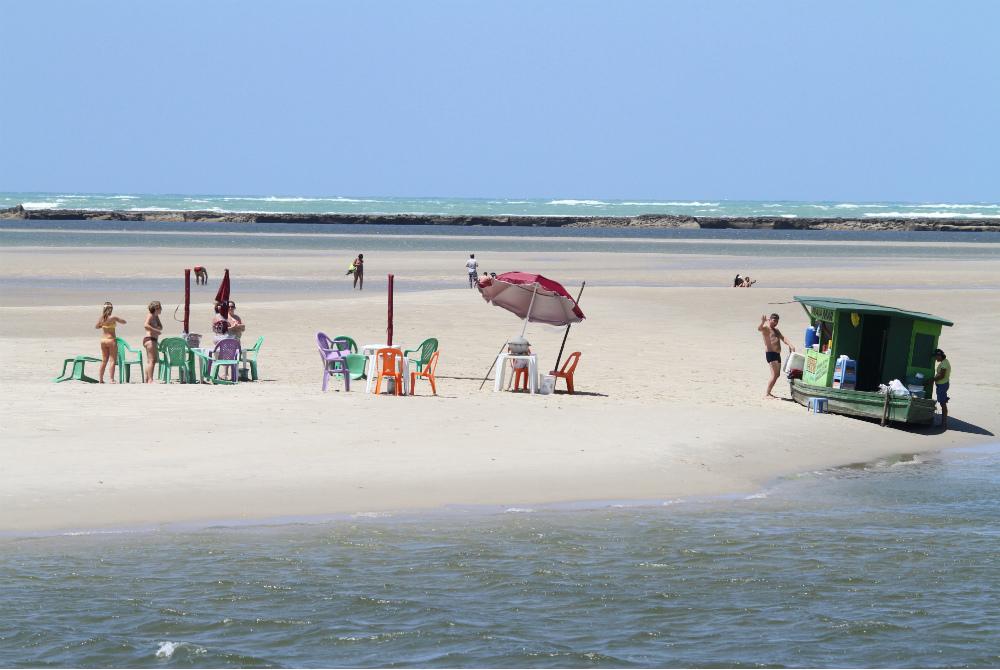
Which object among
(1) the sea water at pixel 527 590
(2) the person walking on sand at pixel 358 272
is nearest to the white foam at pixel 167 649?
(1) the sea water at pixel 527 590

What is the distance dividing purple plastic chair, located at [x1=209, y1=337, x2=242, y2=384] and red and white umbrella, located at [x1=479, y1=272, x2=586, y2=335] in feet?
11.4

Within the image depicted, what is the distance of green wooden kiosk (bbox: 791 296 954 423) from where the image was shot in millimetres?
16062

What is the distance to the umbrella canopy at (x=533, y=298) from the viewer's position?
17672 mm

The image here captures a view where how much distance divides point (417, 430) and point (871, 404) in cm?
602

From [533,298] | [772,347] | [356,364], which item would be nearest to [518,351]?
[533,298]

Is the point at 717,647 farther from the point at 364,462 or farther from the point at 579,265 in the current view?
the point at 579,265

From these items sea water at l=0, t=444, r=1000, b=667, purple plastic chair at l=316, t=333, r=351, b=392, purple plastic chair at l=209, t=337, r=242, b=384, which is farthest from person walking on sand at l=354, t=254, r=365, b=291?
sea water at l=0, t=444, r=1000, b=667

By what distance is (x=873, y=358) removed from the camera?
17.4 m

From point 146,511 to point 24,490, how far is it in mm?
1143

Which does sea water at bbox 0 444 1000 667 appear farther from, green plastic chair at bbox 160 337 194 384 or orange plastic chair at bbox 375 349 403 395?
green plastic chair at bbox 160 337 194 384

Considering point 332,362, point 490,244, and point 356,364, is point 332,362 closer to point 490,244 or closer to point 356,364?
point 356,364

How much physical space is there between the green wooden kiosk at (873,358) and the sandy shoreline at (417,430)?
0.42m

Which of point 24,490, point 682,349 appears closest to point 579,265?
point 682,349

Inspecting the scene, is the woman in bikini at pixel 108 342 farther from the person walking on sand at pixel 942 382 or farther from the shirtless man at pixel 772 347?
the person walking on sand at pixel 942 382
